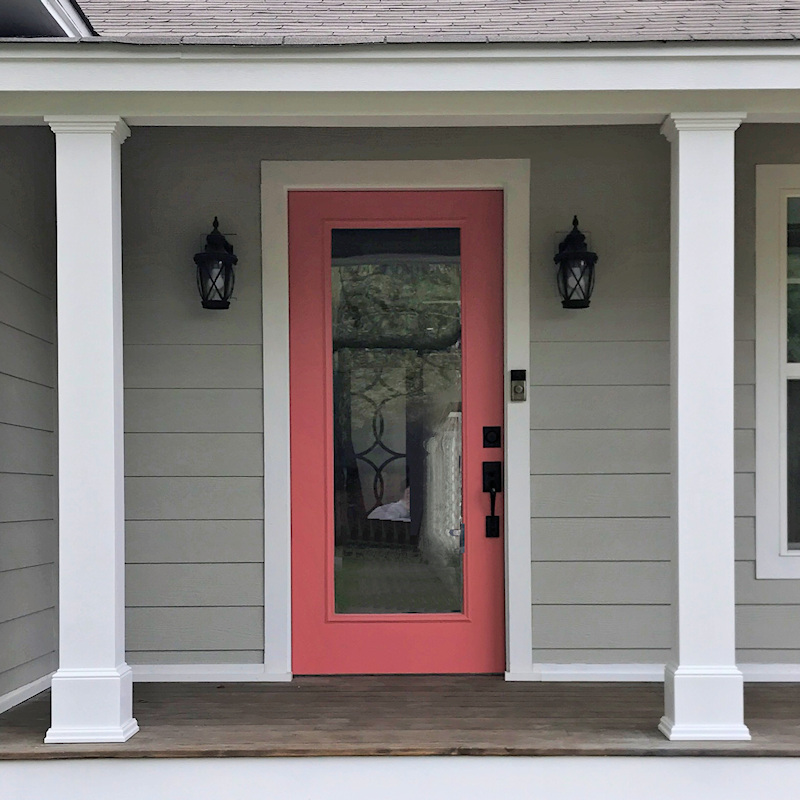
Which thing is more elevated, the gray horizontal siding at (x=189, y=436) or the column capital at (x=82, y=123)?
the column capital at (x=82, y=123)

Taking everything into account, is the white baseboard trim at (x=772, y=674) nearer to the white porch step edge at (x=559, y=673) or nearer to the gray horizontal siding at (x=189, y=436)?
the white porch step edge at (x=559, y=673)

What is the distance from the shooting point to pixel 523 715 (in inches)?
138

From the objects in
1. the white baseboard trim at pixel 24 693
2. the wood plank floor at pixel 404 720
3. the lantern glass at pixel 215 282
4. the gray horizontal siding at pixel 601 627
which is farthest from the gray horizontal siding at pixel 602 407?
the white baseboard trim at pixel 24 693

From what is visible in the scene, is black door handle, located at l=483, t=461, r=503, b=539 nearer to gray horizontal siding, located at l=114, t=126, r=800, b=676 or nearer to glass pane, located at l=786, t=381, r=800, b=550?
gray horizontal siding, located at l=114, t=126, r=800, b=676

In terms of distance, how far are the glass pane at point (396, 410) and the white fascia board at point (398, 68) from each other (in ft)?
3.59

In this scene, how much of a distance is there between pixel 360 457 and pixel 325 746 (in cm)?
133

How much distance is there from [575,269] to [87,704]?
7.81ft

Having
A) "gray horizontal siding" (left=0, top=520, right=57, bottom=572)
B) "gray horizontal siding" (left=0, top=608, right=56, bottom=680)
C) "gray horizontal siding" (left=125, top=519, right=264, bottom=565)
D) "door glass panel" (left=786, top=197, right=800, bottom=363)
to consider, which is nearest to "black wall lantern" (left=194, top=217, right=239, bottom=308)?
"gray horizontal siding" (left=125, top=519, right=264, bottom=565)

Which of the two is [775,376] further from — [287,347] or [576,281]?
[287,347]

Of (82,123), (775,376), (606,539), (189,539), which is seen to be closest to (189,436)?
(189,539)

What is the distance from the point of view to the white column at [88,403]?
3172 millimetres

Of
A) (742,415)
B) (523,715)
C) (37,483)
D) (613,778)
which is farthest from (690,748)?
(37,483)

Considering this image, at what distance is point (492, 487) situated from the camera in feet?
13.6

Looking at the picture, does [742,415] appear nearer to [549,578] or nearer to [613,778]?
[549,578]
